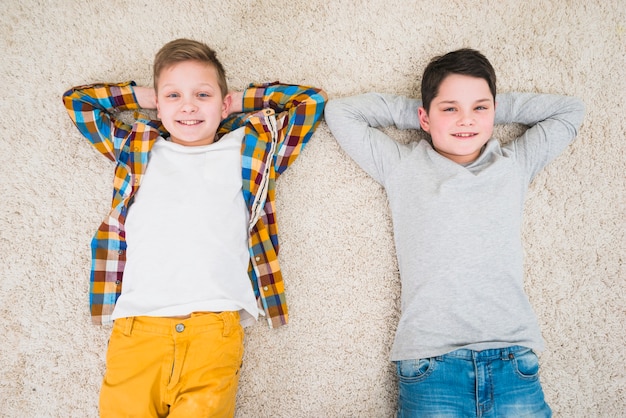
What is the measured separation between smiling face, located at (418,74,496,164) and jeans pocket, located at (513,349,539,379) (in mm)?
583

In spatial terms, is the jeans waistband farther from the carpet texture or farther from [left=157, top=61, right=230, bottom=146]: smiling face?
[left=157, top=61, right=230, bottom=146]: smiling face

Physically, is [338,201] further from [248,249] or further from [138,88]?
[138,88]

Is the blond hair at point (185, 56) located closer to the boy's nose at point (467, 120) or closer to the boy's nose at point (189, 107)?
the boy's nose at point (189, 107)

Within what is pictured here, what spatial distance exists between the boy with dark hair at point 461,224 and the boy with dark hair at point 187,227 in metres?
0.27

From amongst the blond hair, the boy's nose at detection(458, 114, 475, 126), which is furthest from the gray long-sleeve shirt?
the blond hair

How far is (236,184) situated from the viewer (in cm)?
134

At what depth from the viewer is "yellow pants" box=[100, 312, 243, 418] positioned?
45.9 inches

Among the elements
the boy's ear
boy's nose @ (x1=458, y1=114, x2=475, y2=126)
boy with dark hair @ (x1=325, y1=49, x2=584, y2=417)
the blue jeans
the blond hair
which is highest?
the blond hair

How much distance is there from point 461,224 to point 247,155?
644 mm

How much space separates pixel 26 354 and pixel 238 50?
115 cm

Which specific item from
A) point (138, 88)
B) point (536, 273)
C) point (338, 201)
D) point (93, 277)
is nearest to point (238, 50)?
point (138, 88)

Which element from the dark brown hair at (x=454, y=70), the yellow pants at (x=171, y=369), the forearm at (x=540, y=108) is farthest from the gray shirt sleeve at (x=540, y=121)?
the yellow pants at (x=171, y=369)

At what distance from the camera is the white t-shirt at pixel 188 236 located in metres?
1.23

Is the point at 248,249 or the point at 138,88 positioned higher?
the point at 138,88
